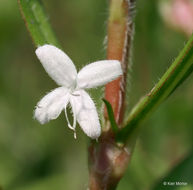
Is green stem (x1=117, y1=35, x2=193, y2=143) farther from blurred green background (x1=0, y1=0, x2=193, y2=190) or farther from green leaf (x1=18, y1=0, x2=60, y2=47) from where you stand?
blurred green background (x1=0, y1=0, x2=193, y2=190)

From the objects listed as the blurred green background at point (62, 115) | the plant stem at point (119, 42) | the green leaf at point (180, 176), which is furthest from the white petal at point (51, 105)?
the blurred green background at point (62, 115)

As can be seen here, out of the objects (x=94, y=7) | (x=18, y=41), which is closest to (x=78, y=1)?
(x=94, y=7)

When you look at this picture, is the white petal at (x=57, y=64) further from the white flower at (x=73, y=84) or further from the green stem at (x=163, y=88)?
the green stem at (x=163, y=88)

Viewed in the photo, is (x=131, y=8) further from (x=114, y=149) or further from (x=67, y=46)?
(x=67, y=46)

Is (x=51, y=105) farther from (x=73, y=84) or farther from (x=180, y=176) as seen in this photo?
(x=180, y=176)

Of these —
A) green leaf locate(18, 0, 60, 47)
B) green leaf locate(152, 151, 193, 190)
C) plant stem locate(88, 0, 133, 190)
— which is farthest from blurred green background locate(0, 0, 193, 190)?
plant stem locate(88, 0, 133, 190)

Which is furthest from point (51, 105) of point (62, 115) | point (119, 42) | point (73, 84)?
point (62, 115)
